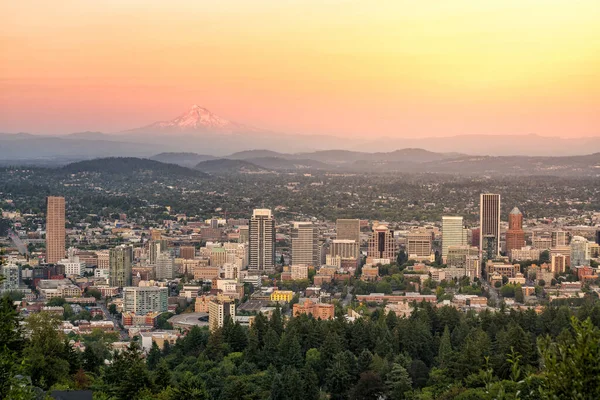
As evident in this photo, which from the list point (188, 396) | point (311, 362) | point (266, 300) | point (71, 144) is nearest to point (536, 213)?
point (266, 300)

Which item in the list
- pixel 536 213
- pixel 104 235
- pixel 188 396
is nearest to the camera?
pixel 188 396

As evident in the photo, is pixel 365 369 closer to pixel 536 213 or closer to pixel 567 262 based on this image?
pixel 567 262

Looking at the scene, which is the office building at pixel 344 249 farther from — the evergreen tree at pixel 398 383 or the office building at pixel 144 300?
the evergreen tree at pixel 398 383

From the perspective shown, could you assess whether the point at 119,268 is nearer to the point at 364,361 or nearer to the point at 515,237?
the point at 515,237

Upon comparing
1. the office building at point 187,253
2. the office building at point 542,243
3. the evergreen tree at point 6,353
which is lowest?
the office building at point 187,253

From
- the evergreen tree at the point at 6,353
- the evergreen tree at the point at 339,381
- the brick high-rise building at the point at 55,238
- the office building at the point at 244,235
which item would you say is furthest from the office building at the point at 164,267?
the evergreen tree at the point at 6,353

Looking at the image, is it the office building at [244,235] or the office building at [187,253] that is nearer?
the office building at [187,253]
